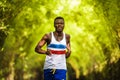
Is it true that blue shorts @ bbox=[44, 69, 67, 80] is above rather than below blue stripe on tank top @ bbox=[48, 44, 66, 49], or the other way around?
below

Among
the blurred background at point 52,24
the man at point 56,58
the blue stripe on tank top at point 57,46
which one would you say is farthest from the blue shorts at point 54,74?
the blurred background at point 52,24

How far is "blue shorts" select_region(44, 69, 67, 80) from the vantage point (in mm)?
8391

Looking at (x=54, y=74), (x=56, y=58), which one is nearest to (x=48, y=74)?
(x=54, y=74)

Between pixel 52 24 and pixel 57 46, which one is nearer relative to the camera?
pixel 57 46

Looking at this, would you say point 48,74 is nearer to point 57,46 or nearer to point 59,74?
point 59,74

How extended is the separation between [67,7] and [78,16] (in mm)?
2415

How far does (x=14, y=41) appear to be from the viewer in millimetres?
31938

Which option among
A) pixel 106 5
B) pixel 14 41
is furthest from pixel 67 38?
pixel 14 41

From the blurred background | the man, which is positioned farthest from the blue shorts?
the blurred background

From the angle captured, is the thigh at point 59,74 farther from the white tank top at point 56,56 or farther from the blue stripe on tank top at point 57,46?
the blue stripe on tank top at point 57,46

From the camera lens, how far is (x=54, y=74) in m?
8.39

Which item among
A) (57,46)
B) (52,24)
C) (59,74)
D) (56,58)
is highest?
(57,46)

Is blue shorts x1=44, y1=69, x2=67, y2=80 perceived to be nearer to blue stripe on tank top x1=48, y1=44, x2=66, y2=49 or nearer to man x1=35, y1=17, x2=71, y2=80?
man x1=35, y1=17, x2=71, y2=80

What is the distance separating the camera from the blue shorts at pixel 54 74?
8391 mm
